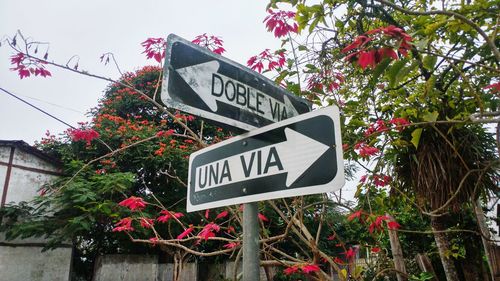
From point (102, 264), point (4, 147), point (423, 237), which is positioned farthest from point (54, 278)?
point (423, 237)

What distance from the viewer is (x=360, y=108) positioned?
3205mm

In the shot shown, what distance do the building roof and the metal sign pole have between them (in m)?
8.26

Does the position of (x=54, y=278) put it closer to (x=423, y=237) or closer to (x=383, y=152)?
(x=383, y=152)

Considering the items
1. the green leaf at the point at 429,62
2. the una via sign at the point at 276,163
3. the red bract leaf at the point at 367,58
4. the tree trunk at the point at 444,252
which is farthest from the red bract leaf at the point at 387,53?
the tree trunk at the point at 444,252

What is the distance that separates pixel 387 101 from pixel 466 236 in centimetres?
373

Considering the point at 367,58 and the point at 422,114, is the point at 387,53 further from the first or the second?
the point at 422,114

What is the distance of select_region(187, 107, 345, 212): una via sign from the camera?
1.08 meters

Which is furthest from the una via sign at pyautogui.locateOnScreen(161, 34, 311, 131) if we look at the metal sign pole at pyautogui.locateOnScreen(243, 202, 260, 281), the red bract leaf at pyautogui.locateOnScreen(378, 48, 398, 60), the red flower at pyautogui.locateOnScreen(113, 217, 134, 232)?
the red flower at pyautogui.locateOnScreen(113, 217, 134, 232)

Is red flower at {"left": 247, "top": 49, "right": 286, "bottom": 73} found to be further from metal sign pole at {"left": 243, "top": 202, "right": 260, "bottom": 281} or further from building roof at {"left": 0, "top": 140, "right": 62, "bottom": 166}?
building roof at {"left": 0, "top": 140, "right": 62, "bottom": 166}

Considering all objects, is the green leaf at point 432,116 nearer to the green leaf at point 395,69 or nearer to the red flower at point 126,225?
the green leaf at point 395,69

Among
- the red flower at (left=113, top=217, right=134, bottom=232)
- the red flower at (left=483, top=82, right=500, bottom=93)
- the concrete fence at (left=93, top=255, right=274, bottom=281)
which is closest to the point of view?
the red flower at (left=483, top=82, right=500, bottom=93)

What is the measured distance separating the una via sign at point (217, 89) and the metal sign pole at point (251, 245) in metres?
0.31

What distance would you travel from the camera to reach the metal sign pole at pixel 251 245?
1.11 m

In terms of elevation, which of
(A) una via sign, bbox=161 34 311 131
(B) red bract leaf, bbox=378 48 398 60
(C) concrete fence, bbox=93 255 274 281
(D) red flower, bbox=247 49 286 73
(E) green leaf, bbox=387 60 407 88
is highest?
(D) red flower, bbox=247 49 286 73
